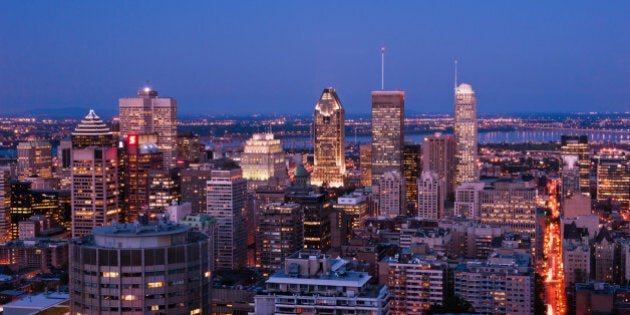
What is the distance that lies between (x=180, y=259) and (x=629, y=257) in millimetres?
32793

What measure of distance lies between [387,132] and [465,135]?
9656mm

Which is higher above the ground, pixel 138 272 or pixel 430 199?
pixel 138 272

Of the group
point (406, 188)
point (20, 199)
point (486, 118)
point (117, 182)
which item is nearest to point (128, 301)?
point (117, 182)

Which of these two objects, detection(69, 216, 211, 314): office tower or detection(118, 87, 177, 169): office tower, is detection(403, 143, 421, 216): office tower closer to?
detection(118, 87, 177, 169): office tower

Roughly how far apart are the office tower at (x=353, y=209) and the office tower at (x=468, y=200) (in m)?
6.64

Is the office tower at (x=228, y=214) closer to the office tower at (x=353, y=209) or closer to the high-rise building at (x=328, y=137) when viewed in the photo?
the office tower at (x=353, y=209)

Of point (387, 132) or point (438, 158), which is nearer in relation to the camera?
point (438, 158)

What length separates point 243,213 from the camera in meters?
56.5

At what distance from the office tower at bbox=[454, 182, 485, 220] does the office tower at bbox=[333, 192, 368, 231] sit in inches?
262

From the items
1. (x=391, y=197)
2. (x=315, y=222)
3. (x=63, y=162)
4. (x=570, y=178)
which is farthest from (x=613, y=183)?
(x=63, y=162)

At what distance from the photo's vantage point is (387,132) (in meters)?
91.2

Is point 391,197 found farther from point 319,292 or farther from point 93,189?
point 319,292

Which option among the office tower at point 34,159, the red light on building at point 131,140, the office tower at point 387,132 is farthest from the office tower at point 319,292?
the office tower at point 387,132

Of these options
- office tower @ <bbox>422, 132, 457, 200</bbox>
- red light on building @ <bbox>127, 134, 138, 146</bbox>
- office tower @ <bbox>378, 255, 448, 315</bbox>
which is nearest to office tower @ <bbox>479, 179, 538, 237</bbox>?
office tower @ <bbox>378, 255, 448, 315</bbox>
